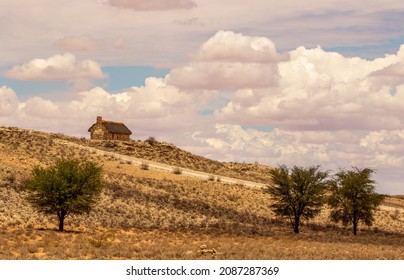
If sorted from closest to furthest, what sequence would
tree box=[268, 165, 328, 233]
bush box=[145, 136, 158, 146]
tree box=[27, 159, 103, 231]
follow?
tree box=[27, 159, 103, 231], tree box=[268, 165, 328, 233], bush box=[145, 136, 158, 146]

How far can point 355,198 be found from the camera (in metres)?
60.3

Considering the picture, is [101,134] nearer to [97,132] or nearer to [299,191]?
[97,132]

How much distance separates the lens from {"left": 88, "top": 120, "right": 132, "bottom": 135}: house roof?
11443 cm

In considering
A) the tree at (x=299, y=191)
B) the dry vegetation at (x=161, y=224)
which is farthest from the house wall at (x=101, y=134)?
the tree at (x=299, y=191)

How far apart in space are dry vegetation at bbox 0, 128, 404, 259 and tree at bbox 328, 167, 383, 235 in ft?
6.58

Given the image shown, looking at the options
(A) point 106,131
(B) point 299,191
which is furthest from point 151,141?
(B) point 299,191

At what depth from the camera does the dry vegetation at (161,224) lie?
35906 mm

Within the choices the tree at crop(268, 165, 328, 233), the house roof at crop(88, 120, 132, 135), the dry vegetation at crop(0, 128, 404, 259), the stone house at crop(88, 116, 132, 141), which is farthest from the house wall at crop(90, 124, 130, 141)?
the tree at crop(268, 165, 328, 233)

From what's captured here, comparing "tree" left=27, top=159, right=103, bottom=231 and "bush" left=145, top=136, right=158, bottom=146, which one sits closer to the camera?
"tree" left=27, top=159, right=103, bottom=231

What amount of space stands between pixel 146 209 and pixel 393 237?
990 inches

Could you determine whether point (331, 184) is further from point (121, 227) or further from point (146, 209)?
point (121, 227)

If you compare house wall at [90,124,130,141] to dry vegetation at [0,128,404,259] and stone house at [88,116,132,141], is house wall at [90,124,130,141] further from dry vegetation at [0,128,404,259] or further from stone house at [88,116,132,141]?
dry vegetation at [0,128,404,259]

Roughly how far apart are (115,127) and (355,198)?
2583 inches
